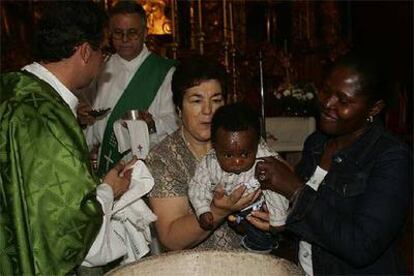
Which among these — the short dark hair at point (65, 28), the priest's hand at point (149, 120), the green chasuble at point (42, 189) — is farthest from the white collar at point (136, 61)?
the green chasuble at point (42, 189)

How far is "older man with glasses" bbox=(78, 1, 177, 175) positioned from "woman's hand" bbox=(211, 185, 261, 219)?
1.52 meters

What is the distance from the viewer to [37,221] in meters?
1.91

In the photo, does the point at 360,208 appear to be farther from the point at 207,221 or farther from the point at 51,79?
the point at 51,79

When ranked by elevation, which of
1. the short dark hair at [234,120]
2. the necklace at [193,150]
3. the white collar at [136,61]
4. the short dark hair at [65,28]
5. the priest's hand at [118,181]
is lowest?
the priest's hand at [118,181]

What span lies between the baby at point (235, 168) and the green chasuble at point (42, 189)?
41 centimetres

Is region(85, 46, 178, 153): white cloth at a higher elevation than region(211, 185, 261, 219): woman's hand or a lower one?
higher

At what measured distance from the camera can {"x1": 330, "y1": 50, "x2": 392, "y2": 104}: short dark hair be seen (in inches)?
74.2

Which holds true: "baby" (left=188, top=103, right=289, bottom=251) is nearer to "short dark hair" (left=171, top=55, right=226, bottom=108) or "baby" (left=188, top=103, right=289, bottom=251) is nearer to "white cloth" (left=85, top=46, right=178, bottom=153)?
"short dark hair" (left=171, top=55, right=226, bottom=108)

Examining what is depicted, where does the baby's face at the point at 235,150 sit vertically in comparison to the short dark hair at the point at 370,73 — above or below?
below

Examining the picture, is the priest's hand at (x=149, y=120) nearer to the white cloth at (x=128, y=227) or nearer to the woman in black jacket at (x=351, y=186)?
the white cloth at (x=128, y=227)

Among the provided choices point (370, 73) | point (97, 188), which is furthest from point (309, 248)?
point (97, 188)

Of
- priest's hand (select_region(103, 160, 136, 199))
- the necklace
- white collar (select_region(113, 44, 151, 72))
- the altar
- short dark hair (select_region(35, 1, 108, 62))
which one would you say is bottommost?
the altar

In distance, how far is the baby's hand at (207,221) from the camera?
2.03m

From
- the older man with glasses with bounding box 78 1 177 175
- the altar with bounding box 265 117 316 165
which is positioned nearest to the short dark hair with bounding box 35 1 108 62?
the older man with glasses with bounding box 78 1 177 175
